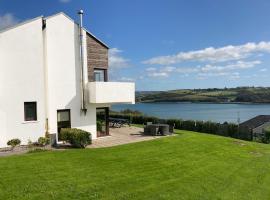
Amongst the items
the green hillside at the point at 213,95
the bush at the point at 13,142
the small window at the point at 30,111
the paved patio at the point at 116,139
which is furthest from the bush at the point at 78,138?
the green hillside at the point at 213,95

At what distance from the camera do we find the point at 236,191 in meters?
10.9

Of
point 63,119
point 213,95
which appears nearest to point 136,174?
point 63,119

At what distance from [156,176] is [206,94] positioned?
127 meters

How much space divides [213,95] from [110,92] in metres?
118

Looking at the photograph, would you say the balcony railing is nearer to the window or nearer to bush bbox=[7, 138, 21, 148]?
the window

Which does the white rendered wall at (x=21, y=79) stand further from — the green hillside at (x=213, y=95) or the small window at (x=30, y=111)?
the green hillside at (x=213, y=95)

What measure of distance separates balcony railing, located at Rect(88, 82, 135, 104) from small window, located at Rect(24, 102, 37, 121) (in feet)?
11.8

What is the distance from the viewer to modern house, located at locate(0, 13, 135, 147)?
15.9 m

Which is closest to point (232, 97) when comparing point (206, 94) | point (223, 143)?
point (206, 94)

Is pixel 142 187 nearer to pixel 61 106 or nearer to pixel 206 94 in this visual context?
pixel 61 106

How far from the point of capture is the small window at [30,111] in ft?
54.4

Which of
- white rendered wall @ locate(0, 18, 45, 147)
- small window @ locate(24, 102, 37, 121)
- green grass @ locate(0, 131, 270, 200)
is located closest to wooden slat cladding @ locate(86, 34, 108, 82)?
white rendered wall @ locate(0, 18, 45, 147)

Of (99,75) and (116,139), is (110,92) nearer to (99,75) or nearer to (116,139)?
(99,75)

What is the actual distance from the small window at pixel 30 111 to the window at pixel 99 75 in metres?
4.82
